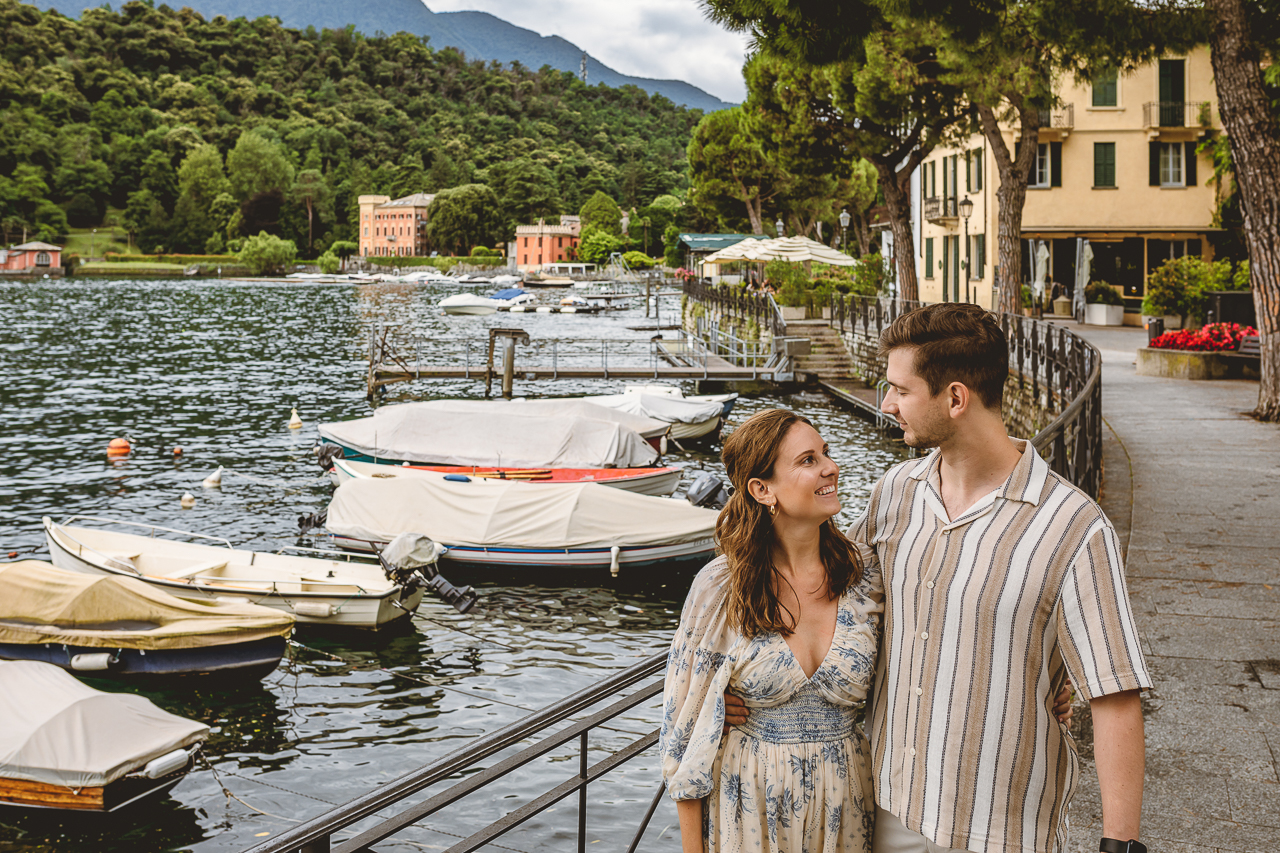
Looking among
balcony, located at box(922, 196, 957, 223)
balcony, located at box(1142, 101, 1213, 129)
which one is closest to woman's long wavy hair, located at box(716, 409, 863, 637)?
balcony, located at box(1142, 101, 1213, 129)

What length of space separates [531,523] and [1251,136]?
34.1ft

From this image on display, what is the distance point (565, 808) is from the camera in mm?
10469

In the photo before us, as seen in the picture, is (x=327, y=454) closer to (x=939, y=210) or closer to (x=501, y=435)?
(x=501, y=435)

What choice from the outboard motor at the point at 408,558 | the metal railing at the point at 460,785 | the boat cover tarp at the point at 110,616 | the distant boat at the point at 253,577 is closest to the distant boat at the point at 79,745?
the boat cover tarp at the point at 110,616

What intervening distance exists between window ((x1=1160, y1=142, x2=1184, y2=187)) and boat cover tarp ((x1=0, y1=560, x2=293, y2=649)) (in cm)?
3429

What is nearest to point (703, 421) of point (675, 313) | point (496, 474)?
point (496, 474)

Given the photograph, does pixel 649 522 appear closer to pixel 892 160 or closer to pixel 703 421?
pixel 703 421

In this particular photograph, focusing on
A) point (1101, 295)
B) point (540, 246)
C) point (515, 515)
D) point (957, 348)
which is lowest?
point (515, 515)

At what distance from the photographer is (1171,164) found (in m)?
36.9

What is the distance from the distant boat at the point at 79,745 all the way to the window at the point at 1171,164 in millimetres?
36092

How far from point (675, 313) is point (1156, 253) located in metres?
45.4

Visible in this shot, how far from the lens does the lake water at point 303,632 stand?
9.88 m

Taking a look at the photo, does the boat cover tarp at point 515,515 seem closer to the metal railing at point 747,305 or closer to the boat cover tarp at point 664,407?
the boat cover tarp at point 664,407

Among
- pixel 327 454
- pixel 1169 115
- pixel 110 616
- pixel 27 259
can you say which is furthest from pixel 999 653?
pixel 27 259
